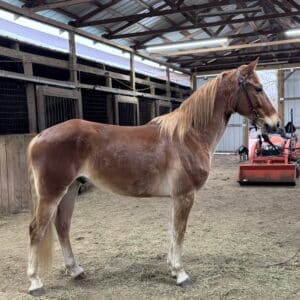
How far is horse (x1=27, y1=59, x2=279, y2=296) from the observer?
2.48m

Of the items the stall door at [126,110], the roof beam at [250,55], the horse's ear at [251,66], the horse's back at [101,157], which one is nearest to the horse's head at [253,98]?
the horse's ear at [251,66]

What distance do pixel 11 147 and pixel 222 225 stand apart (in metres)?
2.98

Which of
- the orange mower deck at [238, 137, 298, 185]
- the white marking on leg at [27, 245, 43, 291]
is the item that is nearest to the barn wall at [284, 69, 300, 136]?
the orange mower deck at [238, 137, 298, 185]

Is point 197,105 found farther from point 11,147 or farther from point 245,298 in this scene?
point 11,147

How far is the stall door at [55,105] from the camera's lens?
5.80 meters

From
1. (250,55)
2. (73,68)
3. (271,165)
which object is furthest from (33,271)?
(250,55)

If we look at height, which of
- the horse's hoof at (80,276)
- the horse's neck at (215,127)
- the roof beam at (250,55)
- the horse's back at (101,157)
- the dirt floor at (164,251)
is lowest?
the dirt floor at (164,251)

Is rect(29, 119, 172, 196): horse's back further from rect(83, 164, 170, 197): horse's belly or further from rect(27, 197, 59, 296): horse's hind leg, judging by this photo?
rect(27, 197, 59, 296): horse's hind leg

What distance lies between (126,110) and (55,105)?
2.46 m

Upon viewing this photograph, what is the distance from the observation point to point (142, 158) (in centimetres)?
257

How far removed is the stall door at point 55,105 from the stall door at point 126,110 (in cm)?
141

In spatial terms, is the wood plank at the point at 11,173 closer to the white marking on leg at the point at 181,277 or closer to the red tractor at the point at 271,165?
the white marking on leg at the point at 181,277

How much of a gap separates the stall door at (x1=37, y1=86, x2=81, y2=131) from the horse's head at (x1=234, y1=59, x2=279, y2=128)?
12.8ft

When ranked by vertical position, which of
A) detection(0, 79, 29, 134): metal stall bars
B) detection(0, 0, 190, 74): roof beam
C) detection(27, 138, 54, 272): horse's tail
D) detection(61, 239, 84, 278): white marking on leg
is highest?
detection(0, 0, 190, 74): roof beam
